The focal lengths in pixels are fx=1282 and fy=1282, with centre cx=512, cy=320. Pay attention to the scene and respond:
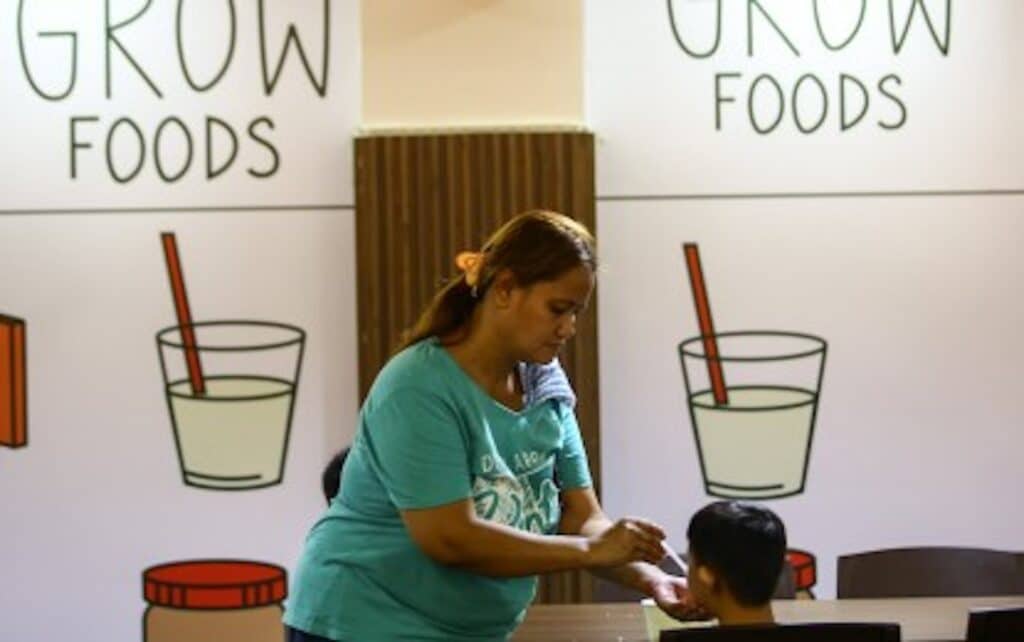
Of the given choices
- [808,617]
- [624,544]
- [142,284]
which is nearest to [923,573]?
[808,617]

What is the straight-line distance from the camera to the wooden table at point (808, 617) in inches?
98.0

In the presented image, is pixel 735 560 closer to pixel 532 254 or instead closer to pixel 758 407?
pixel 532 254

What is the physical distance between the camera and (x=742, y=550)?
2215 millimetres

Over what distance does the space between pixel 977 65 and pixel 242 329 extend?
2397 mm

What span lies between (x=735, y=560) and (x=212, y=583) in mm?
2274

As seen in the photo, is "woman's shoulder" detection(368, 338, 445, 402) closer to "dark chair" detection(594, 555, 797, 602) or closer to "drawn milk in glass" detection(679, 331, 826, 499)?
"dark chair" detection(594, 555, 797, 602)

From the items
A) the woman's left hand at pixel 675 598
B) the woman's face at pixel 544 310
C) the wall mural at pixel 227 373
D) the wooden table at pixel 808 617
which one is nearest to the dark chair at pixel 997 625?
the wooden table at pixel 808 617

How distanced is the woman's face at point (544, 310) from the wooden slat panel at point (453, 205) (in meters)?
1.95

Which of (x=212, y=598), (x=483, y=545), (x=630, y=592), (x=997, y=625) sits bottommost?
(x=212, y=598)

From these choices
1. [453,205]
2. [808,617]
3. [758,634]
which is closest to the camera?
[758,634]

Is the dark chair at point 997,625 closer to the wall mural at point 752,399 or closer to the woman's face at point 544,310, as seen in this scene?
the woman's face at point 544,310

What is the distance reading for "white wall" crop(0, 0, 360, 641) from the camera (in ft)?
13.0

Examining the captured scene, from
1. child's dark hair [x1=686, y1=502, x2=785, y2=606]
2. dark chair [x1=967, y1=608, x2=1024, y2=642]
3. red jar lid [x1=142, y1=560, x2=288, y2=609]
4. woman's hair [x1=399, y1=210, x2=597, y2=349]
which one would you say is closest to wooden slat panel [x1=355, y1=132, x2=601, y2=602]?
red jar lid [x1=142, y1=560, x2=288, y2=609]

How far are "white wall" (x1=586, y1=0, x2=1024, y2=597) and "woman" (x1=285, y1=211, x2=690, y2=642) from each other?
2.05 m
